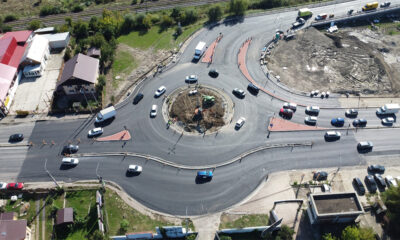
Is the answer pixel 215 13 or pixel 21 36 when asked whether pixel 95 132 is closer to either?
pixel 21 36

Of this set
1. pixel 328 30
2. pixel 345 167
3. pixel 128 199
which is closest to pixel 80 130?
pixel 128 199

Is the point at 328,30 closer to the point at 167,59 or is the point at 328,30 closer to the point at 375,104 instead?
the point at 375,104

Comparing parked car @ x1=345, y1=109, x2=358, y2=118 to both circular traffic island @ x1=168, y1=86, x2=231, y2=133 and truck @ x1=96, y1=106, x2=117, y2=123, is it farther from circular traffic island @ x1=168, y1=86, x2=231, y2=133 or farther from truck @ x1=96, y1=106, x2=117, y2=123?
truck @ x1=96, y1=106, x2=117, y2=123

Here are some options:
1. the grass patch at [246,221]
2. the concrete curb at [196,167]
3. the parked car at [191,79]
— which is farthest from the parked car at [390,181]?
the parked car at [191,79]

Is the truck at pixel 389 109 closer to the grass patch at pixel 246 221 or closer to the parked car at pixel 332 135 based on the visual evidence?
the parked car at pixel 332 135

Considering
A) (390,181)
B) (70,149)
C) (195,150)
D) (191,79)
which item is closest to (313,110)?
(390,181)

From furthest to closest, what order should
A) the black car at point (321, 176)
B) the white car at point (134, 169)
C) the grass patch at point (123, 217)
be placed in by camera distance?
the white car at point (134, 169), the black car at point (321, 176), the grass patch at point (123, 217)
